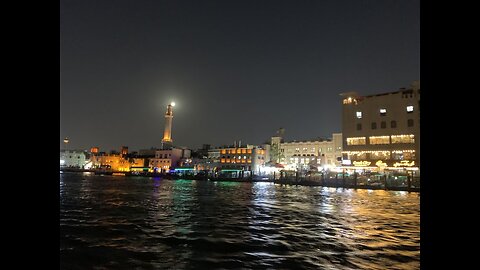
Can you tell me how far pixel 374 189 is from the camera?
5769cm

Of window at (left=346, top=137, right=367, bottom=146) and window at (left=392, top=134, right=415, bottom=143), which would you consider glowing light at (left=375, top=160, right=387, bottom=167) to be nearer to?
window at (left=392, top=134, right=415, bottom=143)

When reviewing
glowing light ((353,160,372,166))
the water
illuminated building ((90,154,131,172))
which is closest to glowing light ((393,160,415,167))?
glowing light ((353,160,372,166))

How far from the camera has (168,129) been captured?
147250 millimetres

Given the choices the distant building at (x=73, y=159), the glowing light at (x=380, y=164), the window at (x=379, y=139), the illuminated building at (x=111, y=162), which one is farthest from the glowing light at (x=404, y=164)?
the distant building at (x=73, y=159)

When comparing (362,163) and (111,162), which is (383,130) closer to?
(362,163)

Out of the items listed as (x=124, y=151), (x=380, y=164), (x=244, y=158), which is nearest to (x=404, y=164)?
(x=380, y=164)

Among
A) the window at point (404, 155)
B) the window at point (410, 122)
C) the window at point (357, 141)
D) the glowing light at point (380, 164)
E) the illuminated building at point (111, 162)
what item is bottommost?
the illuminated building at point (111, 162)

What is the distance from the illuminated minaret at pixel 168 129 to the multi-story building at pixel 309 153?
163 feet

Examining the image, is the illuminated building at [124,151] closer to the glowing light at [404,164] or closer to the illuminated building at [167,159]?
the illuminated building at [167,159]

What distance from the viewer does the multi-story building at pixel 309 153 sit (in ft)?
334

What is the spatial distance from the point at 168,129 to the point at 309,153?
68492 millimetres

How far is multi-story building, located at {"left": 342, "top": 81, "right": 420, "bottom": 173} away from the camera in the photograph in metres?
69.1
